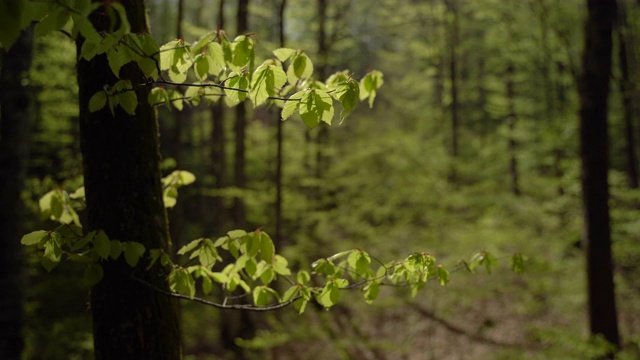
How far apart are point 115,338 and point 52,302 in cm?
1008

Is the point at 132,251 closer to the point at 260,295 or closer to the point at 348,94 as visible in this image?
the point at 260,295

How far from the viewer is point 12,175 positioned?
4688mm

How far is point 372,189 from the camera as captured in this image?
11867 millimetres

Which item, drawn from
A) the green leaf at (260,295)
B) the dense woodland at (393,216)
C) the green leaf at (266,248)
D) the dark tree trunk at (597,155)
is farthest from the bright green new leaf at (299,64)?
the dark tree trunk at (597,155)

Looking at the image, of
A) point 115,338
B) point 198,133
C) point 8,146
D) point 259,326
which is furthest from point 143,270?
point 198,133

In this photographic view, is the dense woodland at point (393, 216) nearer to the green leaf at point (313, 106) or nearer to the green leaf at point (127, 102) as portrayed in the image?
the green leaf at point (127, 102)

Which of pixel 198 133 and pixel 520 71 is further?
pixel 520 71

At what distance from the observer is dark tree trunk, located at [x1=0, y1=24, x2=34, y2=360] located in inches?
183

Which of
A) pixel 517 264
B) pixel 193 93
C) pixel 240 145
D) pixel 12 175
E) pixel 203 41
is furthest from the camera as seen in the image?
pixel 240 145

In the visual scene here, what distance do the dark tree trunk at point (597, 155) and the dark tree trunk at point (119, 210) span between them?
559 centimetres

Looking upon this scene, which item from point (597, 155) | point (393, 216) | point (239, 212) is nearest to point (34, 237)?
point (597, 155)

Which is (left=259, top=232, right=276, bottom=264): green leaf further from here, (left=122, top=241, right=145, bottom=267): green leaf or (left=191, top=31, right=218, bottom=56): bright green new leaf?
(left=191, top=31, right=218, bottom=56): bright green new leaf

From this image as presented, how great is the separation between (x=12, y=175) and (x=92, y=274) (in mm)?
3612

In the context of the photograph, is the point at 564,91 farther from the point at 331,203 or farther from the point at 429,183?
the point at 331,203
